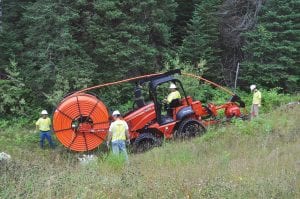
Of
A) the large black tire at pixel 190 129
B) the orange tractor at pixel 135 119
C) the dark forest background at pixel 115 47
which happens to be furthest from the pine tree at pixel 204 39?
the large black tire at pixel 190 129

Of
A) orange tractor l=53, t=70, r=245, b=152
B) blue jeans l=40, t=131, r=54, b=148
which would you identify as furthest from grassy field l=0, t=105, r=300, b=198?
blue jeans l=40, t=131, r=54, b=148

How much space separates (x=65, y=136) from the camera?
623 inches

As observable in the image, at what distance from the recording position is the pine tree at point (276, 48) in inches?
966

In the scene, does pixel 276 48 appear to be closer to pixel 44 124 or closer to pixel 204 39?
pixel 204 39

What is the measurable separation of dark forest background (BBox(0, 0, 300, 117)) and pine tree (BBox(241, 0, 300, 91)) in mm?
50

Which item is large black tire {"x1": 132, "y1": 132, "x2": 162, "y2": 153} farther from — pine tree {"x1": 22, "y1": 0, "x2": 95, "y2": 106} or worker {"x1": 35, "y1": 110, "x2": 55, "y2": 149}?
pine tree {"x1": 22, "y1": 0, "x2": 95, "y2": 106}

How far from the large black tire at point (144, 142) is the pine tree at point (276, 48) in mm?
11287

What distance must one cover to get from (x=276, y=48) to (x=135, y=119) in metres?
11.6

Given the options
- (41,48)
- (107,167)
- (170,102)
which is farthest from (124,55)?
(107,167)

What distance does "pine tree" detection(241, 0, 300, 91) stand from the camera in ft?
80.5

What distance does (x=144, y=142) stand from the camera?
49.4 ft

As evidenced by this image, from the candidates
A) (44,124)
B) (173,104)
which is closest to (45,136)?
(44,124)

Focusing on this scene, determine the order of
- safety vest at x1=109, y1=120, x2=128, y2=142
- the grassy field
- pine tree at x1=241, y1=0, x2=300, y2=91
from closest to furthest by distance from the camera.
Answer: the grassy field, safety vest at x1=109, y1=120, x2=128, y2=142, pine tree at x1=241, y1=0, x2=300, y2=91

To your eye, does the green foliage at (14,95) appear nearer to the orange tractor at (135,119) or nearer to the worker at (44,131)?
the worker at (44,131)
